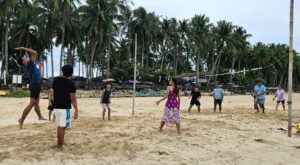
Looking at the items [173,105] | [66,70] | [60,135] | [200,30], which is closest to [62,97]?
[66,70]

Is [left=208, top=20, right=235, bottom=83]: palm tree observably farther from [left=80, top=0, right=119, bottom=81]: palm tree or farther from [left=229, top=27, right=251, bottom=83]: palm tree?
[left=80, top=0, right=119, bottom=81]: palm tree

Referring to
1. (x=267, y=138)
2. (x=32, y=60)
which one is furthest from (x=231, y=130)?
(x=32, y=60)

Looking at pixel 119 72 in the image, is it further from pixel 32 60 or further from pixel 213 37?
pixel 32 60

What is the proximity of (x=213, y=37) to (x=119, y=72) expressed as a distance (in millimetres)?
18875

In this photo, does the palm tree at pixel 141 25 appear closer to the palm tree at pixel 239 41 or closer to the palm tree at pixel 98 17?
the palm tree at pixel 98 17

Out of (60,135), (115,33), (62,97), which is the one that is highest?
(115,33)

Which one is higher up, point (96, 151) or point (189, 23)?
point (189, 23)

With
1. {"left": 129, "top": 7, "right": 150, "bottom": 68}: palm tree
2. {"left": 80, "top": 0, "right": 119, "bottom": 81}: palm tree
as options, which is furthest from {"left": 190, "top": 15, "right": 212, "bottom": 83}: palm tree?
{"left": 80, "top": 0, "right": 119, "bottom": 81}: palm tree

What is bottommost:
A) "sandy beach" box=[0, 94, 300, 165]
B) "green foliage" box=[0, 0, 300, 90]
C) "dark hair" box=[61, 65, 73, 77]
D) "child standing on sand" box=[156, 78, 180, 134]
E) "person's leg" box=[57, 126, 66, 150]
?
"sandy beach" box=[0, 94, 300, 165]

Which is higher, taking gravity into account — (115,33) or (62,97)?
(115,33)

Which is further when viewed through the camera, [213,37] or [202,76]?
[202,76]

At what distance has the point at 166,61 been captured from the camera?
229 feet

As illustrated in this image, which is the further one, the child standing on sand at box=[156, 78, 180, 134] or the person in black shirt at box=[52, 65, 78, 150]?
the child standing on sand at box=[156, 78, 180, 134]

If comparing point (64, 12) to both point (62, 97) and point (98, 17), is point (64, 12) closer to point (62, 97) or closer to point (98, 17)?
point (98, 17)
